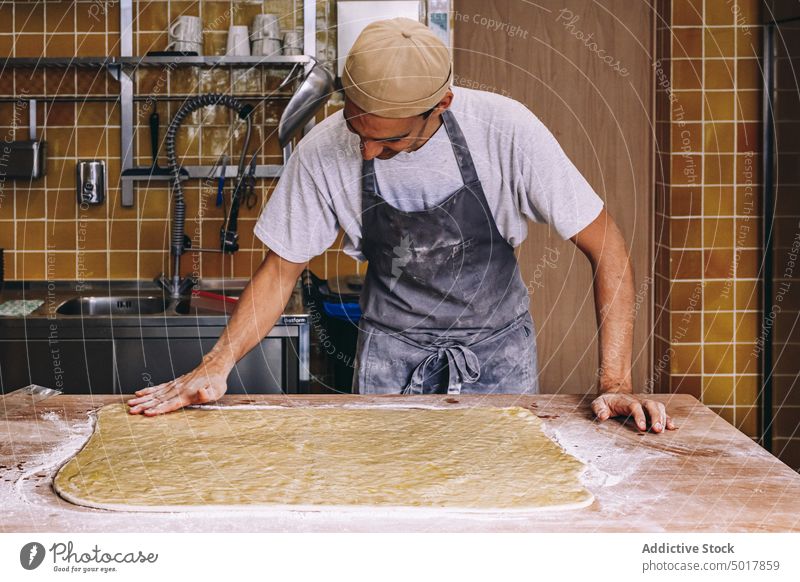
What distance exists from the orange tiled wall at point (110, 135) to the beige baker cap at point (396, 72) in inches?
61.0

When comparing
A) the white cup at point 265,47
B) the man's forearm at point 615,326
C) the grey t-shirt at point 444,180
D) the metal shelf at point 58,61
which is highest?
the white cup at point 265,47

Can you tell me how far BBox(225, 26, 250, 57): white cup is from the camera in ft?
9.57

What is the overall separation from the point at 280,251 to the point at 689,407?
0.77 metres

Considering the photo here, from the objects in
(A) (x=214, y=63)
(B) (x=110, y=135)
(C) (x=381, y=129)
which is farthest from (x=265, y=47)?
(C) (x=381, y=129)

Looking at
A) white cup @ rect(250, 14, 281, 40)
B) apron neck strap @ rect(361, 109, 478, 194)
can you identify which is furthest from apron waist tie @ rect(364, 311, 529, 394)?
white cup @ rect(250, 14, 281, 40)

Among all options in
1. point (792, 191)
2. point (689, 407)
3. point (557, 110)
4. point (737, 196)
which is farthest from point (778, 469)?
point (557, 110)

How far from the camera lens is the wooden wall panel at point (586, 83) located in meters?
3.06

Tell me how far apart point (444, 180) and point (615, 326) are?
0.42 meters

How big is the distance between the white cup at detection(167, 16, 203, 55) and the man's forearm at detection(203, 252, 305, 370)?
135 cm

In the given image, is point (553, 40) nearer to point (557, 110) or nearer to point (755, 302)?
point (557, 110)

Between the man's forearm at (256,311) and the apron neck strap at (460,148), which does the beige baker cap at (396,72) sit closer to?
the apron neck strap at (460,148)

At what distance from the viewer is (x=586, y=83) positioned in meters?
3.07

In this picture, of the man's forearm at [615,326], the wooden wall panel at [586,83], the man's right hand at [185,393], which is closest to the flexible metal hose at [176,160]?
the wooden wall panel at [586,83]

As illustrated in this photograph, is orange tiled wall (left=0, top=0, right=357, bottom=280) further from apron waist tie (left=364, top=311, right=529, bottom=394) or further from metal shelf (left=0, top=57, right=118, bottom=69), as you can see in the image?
apron waist tie (left=364, top=311, right=529, bottom=394)
